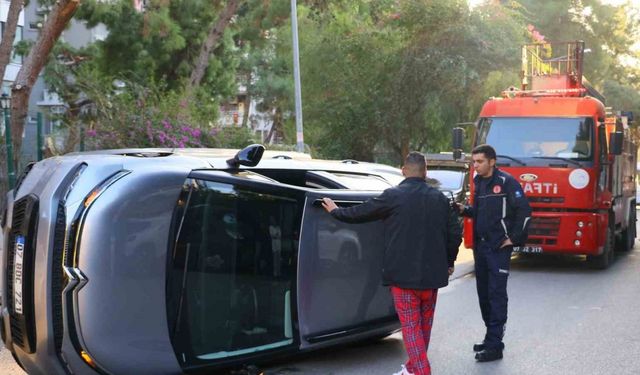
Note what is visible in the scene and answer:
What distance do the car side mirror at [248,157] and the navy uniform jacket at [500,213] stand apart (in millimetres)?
2044

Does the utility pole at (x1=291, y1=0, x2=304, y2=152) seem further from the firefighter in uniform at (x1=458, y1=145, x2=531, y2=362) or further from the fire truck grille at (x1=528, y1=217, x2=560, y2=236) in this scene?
the firefighter in uniform at (x1=458, y1=145, x2=531, y2=362)

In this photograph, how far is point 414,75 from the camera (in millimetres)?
27406

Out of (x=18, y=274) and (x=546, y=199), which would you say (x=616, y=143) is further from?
(x=18, y=274)

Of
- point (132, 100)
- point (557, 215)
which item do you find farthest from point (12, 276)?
point (132, 100)

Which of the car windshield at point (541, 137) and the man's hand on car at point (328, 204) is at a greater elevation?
the car windshield at point (541, 137)

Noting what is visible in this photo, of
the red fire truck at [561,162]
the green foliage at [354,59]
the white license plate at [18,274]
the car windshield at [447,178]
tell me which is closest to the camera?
the white license plate at [18,274]

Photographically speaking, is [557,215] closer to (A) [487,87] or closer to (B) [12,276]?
(B) [12,276]

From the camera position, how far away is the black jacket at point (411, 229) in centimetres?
613

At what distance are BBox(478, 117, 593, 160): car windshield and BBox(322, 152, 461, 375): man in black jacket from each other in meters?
7.40

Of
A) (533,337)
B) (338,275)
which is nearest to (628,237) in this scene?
(533,337)

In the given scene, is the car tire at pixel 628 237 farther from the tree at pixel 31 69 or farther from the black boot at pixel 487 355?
the tree at pixel 31 69

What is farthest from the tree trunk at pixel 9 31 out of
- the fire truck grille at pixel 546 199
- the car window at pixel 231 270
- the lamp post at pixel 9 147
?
the car window at pixel 231 270

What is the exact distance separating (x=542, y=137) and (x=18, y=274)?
9.42 metres

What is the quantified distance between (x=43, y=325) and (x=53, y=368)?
26 centimetres
